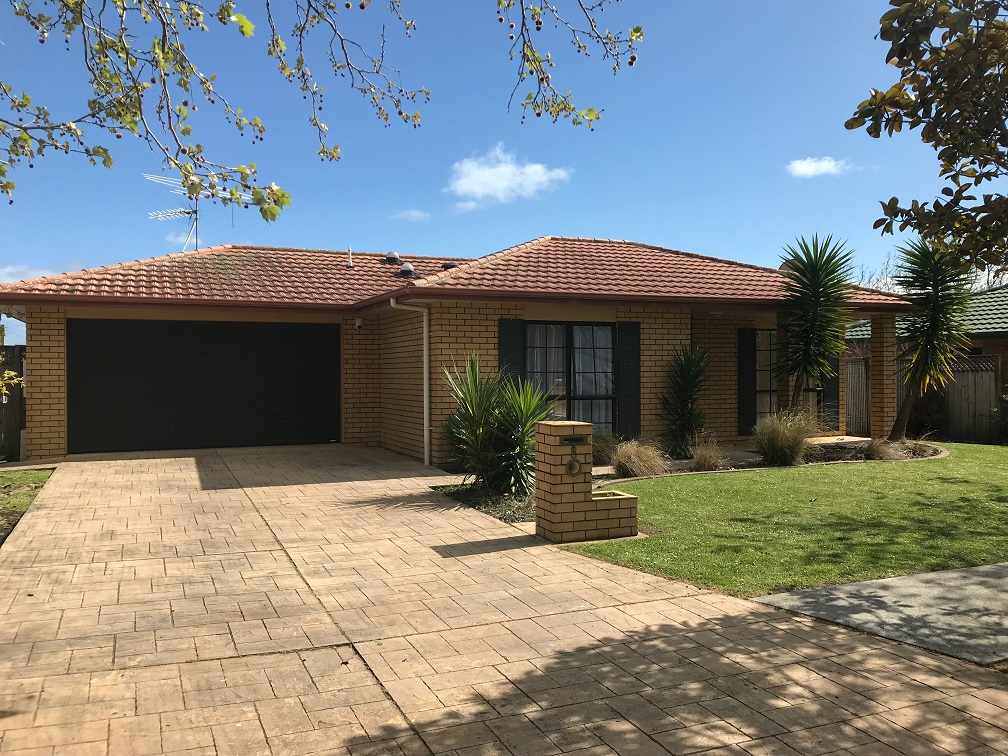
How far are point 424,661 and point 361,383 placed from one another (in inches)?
468

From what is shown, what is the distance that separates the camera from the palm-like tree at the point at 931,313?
48.2 ft

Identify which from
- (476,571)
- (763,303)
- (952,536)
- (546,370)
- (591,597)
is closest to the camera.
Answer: (591,597)

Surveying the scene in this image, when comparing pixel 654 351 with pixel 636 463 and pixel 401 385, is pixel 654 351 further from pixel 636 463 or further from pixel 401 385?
pixel 401 385

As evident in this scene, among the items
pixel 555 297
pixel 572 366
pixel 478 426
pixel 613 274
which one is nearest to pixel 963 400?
pixel 613 274

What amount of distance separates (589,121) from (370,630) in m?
3.87

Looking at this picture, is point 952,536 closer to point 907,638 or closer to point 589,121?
point 907,638

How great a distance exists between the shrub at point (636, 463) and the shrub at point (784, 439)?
217cm

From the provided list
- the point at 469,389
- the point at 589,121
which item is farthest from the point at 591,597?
the point at 469,389

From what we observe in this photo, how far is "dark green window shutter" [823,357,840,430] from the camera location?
16416 millimetres

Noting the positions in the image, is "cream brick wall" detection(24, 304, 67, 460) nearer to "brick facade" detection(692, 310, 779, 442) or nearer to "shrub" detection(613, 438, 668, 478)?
"shrub" detection(613, 438, 668, 478)

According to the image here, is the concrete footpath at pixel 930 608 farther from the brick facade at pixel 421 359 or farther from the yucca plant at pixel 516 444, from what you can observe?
the brick facade at pixel 421 359

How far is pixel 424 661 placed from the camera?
444 cm

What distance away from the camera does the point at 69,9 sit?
5129 millimetres

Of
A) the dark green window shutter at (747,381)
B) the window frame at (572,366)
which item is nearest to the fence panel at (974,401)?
the dark green window shutter at (747,381)
